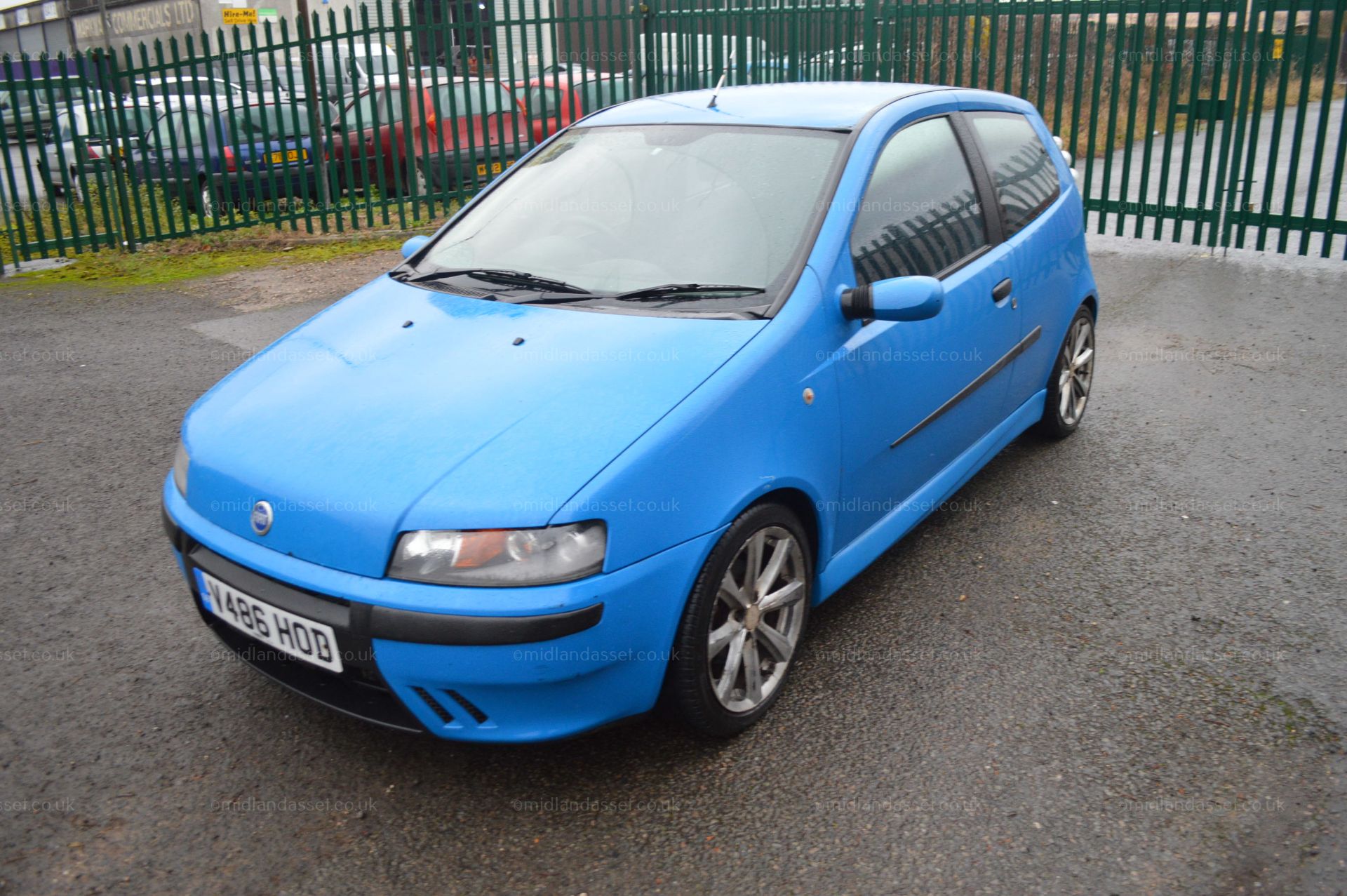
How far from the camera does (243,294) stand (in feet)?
27.5

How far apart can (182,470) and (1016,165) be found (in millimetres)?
3359

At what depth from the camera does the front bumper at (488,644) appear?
240cm

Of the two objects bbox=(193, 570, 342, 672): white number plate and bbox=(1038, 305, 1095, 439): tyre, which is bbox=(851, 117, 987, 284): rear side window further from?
bbox=(193, 570, 342, 672): white number plate

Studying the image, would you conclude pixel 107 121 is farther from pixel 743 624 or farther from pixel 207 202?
pixel 743 624

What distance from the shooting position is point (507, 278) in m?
3.54

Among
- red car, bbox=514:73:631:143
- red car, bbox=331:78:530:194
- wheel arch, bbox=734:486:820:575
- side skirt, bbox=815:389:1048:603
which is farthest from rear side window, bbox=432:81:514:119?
wheel arch, bbox=734:486:820:575

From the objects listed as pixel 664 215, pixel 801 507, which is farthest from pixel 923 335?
pixel 664 215

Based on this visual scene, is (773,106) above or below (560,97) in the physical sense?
above

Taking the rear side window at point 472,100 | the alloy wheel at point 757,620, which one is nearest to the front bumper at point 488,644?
the alloy wheel at point 757,620

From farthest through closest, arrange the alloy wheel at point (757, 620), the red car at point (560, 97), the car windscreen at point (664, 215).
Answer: the red car at point (560, 97) < the car windscreen at point (664, 215) < the alloy wheel at point (757, 620)

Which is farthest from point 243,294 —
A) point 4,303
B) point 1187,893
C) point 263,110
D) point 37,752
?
point 1187,893

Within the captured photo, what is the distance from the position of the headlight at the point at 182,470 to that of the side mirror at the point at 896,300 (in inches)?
75.6

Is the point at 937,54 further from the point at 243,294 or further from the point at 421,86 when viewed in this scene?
the point at 243,294

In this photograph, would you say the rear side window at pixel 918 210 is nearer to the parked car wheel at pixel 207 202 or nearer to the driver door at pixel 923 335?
the driver door at pixel 923 335
